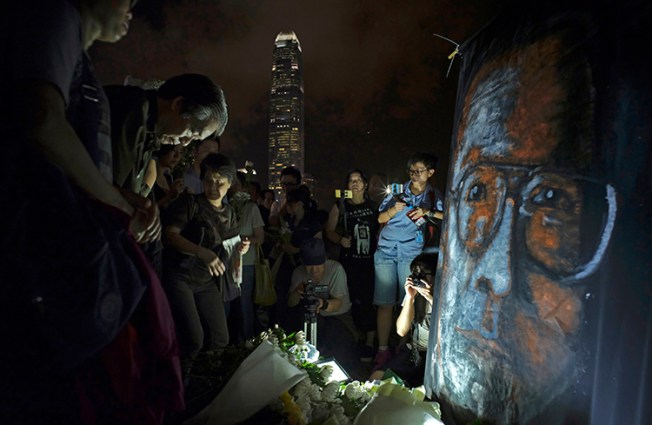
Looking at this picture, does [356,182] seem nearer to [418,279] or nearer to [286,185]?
[286,185]

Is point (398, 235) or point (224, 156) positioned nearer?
point (224, 156)

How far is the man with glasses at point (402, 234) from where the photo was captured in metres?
4.46

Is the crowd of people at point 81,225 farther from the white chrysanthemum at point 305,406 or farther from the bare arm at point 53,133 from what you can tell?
the white chrysanthemum at point 305,406

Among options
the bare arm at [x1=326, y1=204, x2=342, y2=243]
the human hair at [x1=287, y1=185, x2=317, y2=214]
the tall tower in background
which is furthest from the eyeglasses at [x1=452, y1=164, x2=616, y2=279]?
the tall tower in background

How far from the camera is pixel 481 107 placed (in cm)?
222

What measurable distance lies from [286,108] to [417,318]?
72.5m

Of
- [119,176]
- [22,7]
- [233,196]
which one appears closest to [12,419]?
[119,176]

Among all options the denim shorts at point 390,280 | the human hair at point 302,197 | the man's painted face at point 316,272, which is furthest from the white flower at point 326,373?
the human hair at point 302,197

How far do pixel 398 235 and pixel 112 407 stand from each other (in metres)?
3.70

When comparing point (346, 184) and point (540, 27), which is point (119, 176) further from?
point (346, 184)

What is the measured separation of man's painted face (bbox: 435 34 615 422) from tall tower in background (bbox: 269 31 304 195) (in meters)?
59.3

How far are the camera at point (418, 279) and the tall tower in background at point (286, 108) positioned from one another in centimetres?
5817

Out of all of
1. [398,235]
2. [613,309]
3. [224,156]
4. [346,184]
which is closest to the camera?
[613,309]

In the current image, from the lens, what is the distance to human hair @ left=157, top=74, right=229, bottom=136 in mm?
1785
